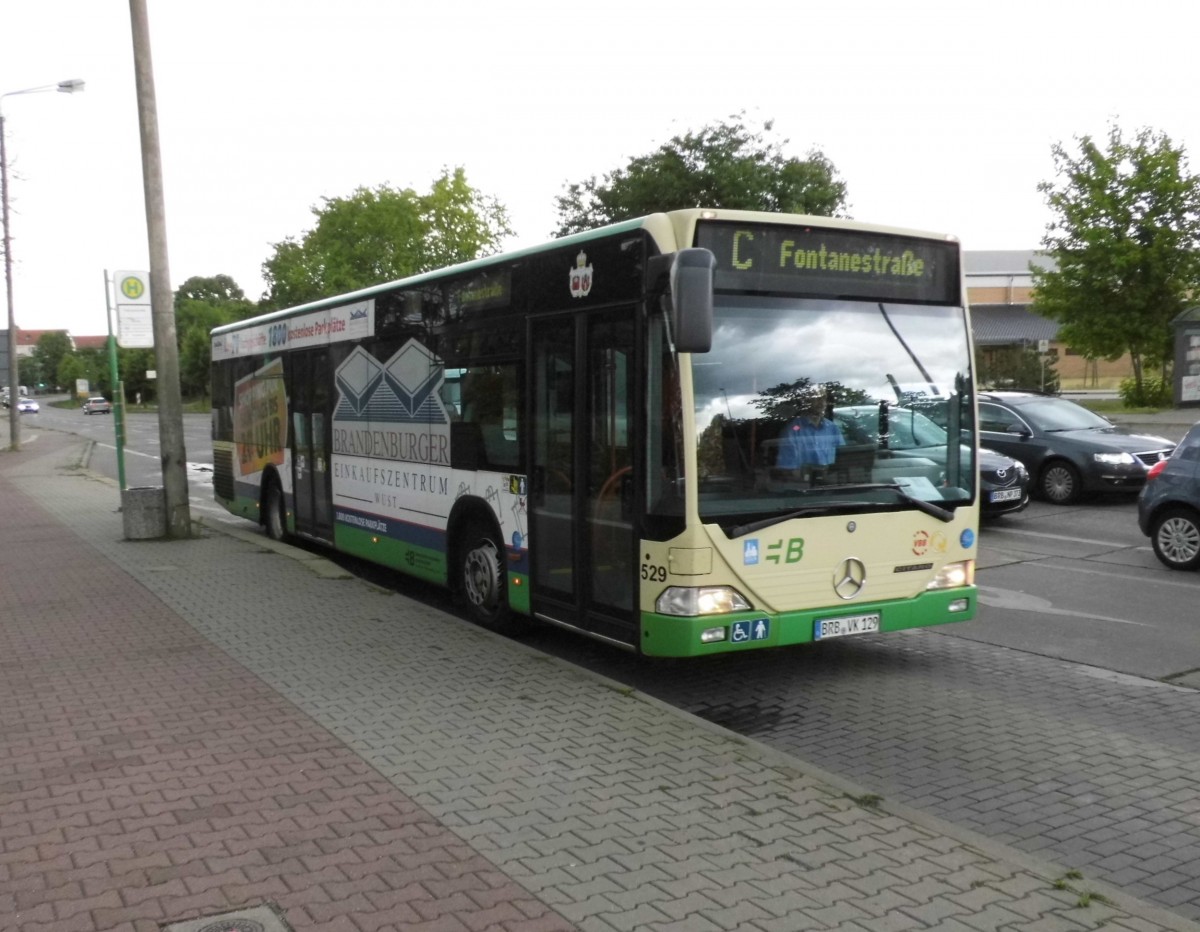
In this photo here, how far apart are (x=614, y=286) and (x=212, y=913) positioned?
4.31m

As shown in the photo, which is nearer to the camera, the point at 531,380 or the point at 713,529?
the point at 713,529

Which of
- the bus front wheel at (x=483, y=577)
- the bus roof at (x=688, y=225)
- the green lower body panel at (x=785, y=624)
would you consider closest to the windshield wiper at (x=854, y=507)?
the green lower body panel at (x=785, y=624)

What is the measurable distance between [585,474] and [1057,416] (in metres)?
12.7

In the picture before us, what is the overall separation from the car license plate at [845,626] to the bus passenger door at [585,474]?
1.09m

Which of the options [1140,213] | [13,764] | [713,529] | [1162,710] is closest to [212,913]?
[13,764]

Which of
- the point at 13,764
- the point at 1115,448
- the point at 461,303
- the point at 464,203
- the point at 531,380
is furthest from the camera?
the point at 464,203

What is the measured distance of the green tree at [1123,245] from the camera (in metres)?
31.9

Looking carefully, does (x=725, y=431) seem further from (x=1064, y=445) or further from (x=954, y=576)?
(x=1064, y=445)

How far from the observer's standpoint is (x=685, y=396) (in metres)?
6.54

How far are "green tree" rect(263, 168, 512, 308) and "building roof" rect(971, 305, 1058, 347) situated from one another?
106 feet

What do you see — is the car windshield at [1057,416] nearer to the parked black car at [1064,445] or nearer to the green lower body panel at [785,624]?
the parked black car at [1064,445]

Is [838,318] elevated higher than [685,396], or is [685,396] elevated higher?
[838,318]

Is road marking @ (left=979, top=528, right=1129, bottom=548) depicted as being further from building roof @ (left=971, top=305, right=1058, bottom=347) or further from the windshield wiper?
building roof @ (left=971, top=305, right=1058, bottom=347)

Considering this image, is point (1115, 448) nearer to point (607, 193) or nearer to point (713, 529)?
point (713, 529)
